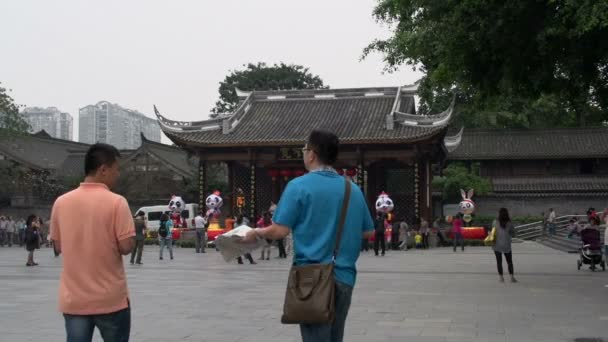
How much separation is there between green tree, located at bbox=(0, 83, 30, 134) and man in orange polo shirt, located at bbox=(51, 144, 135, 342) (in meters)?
33.6

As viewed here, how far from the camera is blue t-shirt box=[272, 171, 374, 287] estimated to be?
4031 millimetres

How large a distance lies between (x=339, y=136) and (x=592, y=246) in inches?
645

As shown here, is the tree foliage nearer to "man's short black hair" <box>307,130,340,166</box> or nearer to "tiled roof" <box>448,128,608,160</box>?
"tiled roof" <box>448,128,608,160</box>

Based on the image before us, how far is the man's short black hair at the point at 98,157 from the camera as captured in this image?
171 inches

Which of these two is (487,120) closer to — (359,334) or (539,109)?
(539,109)

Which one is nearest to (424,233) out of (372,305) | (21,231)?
(372,305)

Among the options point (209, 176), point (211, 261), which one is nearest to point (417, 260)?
point (211, 261)

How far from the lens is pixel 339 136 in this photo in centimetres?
3131

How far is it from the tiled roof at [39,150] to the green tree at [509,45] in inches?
1262

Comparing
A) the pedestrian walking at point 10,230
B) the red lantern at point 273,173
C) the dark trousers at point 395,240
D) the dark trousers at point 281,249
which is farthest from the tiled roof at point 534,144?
the pedestrian walking at point 10,230

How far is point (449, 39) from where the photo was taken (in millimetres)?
12031

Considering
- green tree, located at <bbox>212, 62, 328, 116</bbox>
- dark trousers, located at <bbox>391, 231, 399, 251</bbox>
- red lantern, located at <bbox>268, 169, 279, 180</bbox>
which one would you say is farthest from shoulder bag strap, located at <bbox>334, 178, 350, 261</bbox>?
green tree, located at <bbox>212, 62, 328, 116</bbox>

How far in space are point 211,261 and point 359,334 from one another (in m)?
13.3

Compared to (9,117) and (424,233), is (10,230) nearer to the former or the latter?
(9,117)
